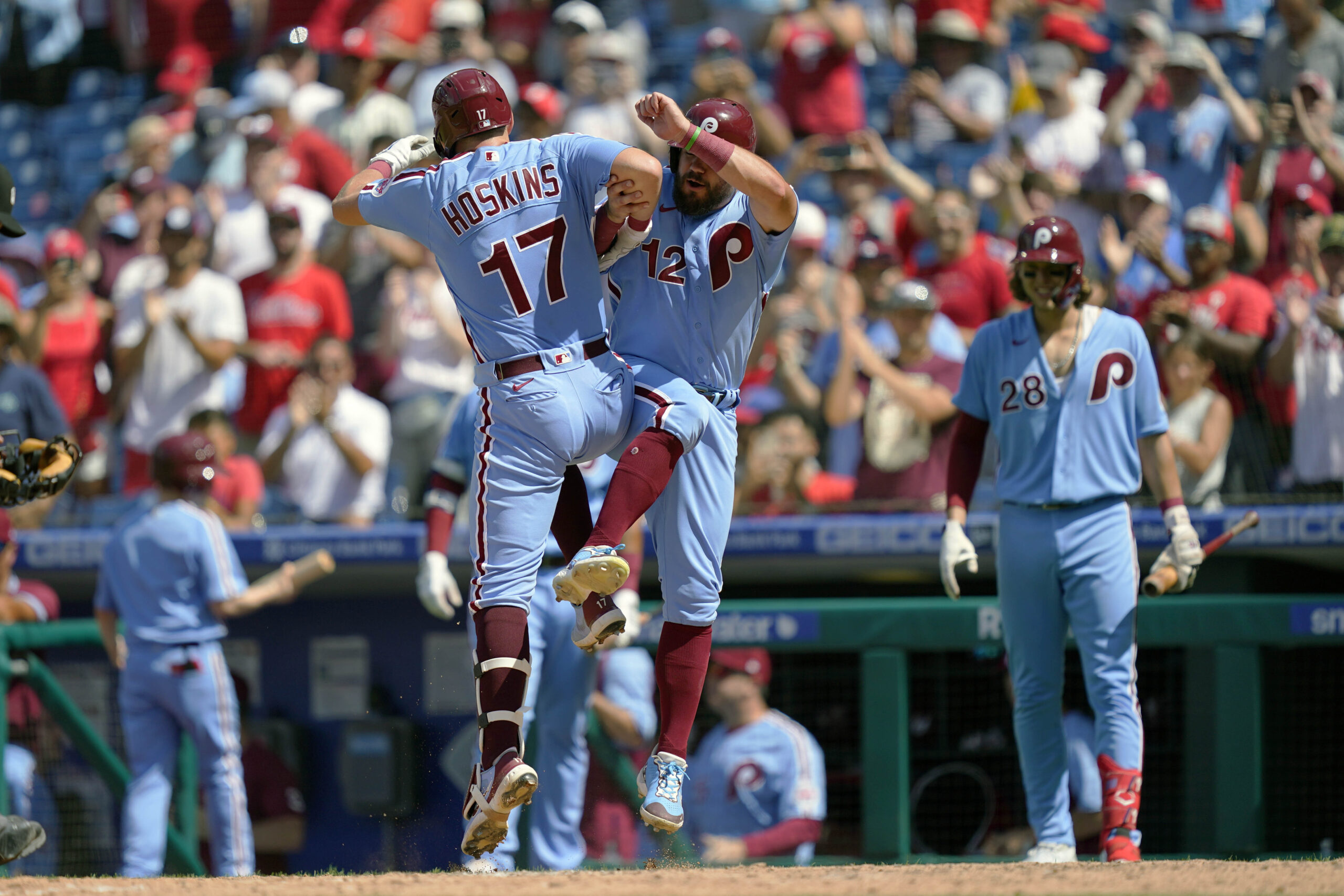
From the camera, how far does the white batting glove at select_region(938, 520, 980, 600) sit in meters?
5.69

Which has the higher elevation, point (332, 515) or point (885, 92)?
point (885, 92)

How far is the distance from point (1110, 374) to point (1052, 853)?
1580 mm

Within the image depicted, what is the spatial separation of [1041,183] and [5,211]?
549cm

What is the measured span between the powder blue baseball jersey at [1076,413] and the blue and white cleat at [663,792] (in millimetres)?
1633

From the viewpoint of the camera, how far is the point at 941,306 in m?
8.26

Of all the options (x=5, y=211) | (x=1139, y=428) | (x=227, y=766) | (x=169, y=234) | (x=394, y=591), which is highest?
(x=169, y=234)

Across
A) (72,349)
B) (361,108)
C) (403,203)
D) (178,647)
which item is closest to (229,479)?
(178,647)

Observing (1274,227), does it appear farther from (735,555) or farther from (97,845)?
(97,845)

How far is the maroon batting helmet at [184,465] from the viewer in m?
6.95

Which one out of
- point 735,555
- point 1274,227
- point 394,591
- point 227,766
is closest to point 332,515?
point 394,591

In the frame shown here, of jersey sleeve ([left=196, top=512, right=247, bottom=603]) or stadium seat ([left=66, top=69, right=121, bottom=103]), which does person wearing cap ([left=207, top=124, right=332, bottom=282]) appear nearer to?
jersey sleeve ([left=196, top=512, right=247, bottom=603])

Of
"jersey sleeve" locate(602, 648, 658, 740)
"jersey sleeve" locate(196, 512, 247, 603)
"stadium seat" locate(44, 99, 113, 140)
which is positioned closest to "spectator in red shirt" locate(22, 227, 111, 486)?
"jersey sleeve" locate(196, 512, 247, 603)

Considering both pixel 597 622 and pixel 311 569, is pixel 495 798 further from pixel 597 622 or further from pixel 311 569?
pixel 311 569

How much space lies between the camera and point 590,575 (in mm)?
4258
